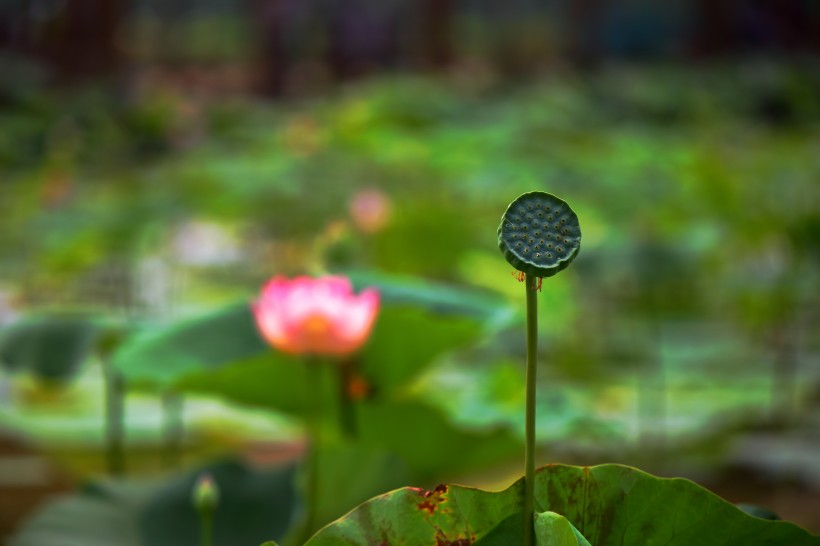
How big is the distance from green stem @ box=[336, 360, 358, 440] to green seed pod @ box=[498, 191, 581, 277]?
0.62 metres

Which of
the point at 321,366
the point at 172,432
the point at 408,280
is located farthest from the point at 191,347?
the point at 172,432

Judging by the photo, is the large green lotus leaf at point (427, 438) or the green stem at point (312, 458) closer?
the green stem at point (312, 458)

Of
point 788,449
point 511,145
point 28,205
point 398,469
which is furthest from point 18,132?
point 398,469

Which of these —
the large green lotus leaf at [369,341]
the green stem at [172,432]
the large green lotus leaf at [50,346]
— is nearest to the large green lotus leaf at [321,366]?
the large green lotus leaf at [369,341]

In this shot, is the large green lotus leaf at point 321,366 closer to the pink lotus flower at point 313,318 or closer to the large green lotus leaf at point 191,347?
the large green lotus leaf at point 191,347

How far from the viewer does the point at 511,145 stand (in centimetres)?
418

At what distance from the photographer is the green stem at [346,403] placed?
100cm

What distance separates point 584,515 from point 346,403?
58 cm

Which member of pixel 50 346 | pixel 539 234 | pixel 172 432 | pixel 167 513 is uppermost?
pixel 539 234

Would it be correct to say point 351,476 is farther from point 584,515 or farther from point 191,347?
point 584,515

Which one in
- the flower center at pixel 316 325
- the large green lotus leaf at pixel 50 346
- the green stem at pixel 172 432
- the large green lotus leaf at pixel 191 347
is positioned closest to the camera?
the flower center at pixel 316 325

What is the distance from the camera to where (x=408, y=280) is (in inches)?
48.8

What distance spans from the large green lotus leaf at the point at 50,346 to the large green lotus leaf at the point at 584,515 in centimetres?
65

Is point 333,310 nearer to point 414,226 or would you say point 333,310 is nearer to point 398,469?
point 398,469
